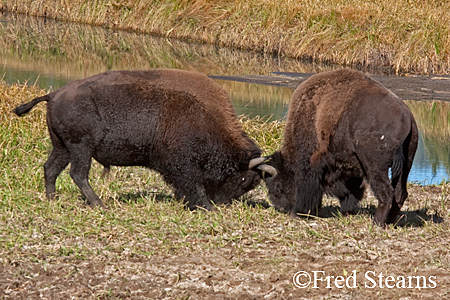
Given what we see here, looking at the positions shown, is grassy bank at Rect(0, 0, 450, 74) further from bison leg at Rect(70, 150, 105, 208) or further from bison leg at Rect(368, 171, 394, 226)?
bison leg at Rect(70, 150, 105, 208)

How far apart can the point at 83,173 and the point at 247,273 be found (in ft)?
7.31

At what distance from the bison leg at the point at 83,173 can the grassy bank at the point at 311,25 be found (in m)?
11.7

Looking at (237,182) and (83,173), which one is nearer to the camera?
(83,173)

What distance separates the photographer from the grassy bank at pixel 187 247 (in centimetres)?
507

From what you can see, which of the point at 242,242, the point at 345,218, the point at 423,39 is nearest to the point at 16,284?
the point at 242,242

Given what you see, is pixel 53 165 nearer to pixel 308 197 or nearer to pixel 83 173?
pixel 83 173

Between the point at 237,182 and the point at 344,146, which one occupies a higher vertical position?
the point at 344,146

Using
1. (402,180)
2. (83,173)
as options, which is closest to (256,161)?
(402,180)

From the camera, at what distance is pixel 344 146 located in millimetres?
6523

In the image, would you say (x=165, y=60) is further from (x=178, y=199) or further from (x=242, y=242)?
(x=242, y=242)

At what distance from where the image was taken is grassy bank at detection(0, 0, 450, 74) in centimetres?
1712

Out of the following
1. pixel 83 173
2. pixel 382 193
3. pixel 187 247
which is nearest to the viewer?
pixel 187 247

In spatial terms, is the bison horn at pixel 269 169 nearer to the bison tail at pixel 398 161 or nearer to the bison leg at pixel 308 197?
the bison leg at pixel 308 197

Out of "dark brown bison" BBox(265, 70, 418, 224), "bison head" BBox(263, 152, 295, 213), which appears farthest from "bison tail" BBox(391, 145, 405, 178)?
"bison head" BBox(263, 152, 295, 213)
